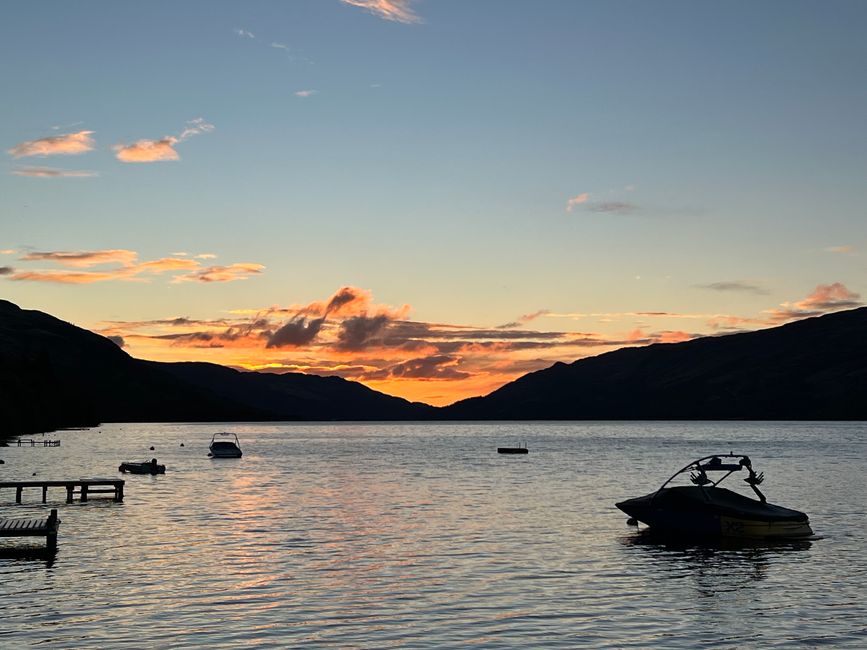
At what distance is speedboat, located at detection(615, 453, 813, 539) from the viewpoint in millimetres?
59344

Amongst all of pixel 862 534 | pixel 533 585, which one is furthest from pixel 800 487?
pixel 533 585

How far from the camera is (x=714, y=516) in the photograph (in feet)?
197

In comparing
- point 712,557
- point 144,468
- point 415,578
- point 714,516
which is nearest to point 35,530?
point 415,578

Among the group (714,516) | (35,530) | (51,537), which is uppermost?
(714,516)

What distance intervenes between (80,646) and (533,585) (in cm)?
2008

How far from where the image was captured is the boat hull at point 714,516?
59344 mm

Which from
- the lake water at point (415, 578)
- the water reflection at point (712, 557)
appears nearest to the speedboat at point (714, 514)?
the water reflection at point (712, 557)

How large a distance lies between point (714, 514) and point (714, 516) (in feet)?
0.41

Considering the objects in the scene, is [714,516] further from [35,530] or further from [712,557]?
[35,530]

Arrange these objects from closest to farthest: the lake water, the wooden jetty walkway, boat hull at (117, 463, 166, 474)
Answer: the lake water < the wooden jetty walkway < boat hull at (117, 463, 166, 474)

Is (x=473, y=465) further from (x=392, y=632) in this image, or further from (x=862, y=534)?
(x=392, y=632)

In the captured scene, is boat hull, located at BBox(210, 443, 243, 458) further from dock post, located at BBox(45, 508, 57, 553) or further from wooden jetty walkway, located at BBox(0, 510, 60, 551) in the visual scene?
dock post, located at BBox(45, 508, 57, 553)

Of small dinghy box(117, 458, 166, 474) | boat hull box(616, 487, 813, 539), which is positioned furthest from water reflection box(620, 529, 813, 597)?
small dinghy box(117, 458, 166, 474)

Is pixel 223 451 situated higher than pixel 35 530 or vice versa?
pixel 35 530
